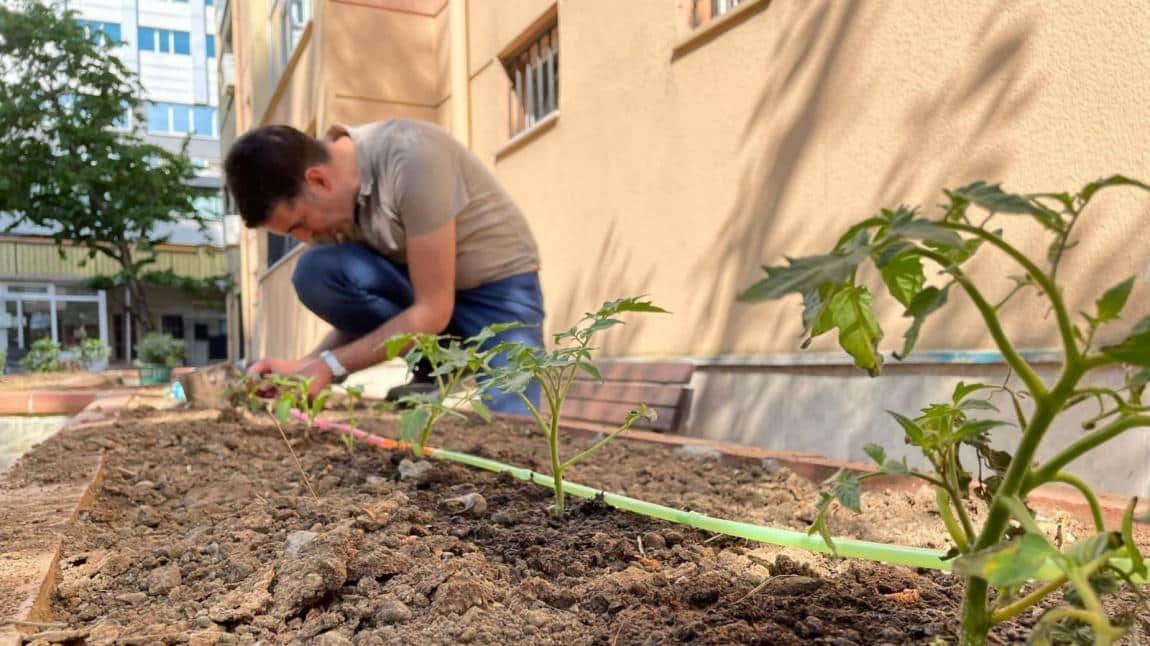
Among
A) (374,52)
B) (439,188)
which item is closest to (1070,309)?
(439,188)

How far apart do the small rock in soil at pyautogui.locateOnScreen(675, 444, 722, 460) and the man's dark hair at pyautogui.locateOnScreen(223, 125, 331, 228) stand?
158 cm

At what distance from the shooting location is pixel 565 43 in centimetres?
399

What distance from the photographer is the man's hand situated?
8.28 feet

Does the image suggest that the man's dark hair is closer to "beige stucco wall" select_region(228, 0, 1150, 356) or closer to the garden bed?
the garden bed

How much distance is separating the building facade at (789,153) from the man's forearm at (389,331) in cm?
106

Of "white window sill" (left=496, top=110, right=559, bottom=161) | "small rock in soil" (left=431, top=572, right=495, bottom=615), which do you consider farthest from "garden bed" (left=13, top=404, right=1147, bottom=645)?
"white window sill" (left=496, top=110, right=559, bottom=161)

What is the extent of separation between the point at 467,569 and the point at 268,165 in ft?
6.46

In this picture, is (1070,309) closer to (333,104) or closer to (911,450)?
(911,450)

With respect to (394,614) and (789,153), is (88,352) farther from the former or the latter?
(394,614)

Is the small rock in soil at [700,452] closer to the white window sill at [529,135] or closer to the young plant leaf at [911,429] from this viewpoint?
the young plant leaf at [911,429]

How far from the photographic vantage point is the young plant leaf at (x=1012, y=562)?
1.42 feet

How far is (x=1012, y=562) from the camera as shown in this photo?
17.6 inches

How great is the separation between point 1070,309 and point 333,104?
18.4 feet

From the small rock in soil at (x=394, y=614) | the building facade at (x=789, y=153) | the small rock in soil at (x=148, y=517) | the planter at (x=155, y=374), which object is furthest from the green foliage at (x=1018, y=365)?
the planter at (x=155, y=374)
